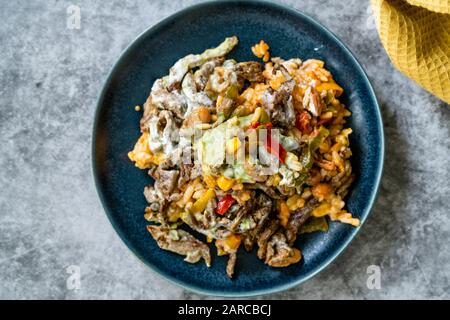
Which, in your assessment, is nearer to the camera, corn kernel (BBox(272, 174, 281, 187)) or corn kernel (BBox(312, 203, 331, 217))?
corn kernel (BBox(272, 174, 281, 187))

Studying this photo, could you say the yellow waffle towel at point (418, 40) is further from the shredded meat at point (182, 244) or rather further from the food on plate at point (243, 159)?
the shredded meat at point (182, 244)

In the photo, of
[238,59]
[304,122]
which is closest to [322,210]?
[304,122]

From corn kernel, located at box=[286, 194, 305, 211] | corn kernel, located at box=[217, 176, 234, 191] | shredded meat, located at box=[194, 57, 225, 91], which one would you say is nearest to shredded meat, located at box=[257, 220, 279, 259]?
corn kernel, located at box=[286, 194, 305, 211]

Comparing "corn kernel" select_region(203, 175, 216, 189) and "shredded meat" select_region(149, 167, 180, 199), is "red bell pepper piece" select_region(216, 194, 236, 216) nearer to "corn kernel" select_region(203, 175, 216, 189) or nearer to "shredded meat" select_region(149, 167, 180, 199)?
"corn kernel" select_region(203, 175, 216, 189)

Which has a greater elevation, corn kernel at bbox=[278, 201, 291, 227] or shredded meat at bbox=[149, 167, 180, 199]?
shredded meat at bbox=[149, 167, 180, 199]

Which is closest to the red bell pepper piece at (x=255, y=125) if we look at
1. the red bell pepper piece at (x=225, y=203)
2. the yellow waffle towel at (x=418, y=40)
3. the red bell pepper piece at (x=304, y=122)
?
the red bell pepper piece at (x=304, y=122)

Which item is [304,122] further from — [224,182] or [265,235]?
[265,235]
